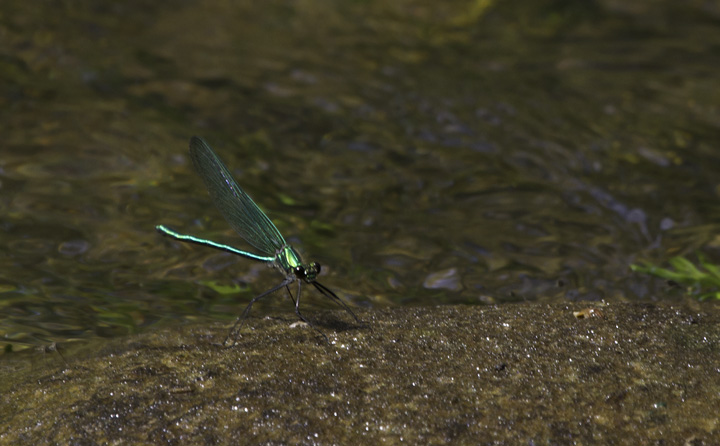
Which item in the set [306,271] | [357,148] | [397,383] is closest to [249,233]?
[306,271]

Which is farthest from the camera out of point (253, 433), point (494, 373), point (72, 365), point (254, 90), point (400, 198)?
point (254, 90)

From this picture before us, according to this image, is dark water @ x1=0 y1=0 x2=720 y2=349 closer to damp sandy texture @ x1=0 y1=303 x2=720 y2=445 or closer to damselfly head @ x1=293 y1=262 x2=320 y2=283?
damselfly head @ x1=293 y1=262 x2=320 y2=283

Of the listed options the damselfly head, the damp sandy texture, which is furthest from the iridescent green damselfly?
the damp sandy texture

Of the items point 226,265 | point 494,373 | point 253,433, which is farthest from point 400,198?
point 253,433

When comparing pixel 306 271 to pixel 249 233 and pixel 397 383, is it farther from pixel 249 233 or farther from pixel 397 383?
pixel 397 383

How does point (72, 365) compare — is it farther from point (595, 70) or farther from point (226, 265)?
point (595, 70)
